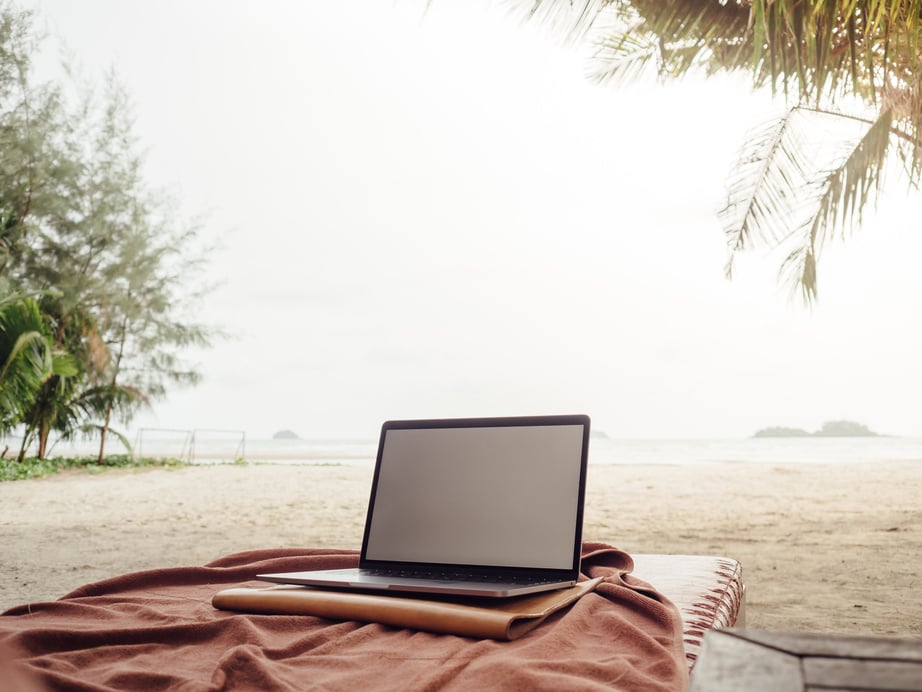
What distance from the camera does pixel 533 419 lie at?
5.28 ft

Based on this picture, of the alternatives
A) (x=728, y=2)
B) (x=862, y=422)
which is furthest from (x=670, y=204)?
(x=862, y=422)

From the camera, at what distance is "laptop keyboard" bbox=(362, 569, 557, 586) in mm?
1402

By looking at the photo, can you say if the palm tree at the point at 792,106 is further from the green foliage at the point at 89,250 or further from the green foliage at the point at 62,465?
the green foliage at the point at 62,465

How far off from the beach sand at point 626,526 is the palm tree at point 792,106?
2253 millimetres

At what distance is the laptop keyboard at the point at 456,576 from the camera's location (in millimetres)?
1402

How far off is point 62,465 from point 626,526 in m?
8.85

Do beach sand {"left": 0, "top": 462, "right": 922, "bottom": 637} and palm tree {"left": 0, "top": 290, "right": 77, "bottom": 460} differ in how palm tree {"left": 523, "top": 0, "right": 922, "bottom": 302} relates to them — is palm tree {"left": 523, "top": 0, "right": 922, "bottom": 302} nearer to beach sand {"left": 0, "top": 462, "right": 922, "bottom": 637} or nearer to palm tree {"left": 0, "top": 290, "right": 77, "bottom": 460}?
beach sand {"left": 0, "top": 462, "right": 922, "bottom": 637}

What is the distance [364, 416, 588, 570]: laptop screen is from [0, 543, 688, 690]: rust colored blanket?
168 mm

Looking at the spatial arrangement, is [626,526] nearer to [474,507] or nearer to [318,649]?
[474,507]

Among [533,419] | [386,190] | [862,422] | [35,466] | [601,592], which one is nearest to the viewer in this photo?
[601,592]

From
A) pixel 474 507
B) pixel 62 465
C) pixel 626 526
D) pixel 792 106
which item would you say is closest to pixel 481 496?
pixel 474 507

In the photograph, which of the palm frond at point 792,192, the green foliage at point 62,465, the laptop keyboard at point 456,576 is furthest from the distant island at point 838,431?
the laptop keyboard at point 456,576

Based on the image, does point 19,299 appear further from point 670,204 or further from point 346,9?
point 670,204

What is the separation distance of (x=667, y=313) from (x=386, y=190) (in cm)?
1161
